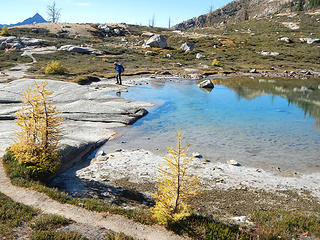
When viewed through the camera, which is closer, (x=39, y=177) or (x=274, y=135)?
(x=39, y=177)

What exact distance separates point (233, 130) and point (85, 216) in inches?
706

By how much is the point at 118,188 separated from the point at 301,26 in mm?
150384

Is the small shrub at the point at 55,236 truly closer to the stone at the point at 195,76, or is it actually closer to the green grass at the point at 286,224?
the green grass at the point at 286,224

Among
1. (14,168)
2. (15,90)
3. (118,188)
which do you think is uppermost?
(15,90)

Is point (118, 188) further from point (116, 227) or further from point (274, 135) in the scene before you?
point (274, 135)

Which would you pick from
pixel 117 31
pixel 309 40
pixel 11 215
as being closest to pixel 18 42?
pixel 117 31

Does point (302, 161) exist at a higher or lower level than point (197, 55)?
A: lower

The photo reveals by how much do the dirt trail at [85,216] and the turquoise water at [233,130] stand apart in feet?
28.2

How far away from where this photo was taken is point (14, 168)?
1463 centimetres

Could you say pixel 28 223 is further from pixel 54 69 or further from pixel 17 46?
pixel 17 46

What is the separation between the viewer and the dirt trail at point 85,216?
10084mm

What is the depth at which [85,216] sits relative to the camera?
11133mm


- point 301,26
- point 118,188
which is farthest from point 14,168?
point 301,26

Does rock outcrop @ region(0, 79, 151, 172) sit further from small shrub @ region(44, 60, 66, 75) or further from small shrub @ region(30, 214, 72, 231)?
small shrub @ region(44, 60, 66, 75)
